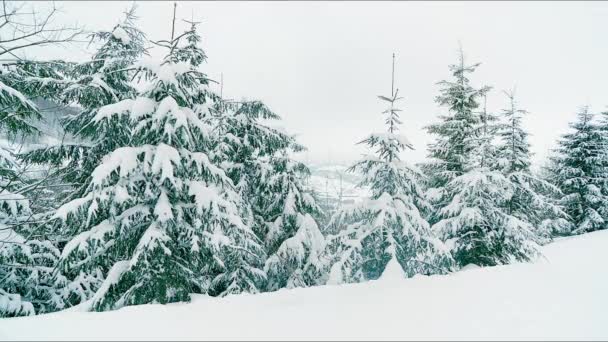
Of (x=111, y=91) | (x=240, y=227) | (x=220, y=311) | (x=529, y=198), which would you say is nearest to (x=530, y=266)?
(x=529, y=198)

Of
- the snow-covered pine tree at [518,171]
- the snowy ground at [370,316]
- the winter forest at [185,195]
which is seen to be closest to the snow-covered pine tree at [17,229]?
the winter forest at [185,195]

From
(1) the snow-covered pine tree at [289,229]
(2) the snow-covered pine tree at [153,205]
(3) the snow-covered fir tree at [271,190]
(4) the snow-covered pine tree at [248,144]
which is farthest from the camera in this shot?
(4) the snow-covered pine tree at [248,144]

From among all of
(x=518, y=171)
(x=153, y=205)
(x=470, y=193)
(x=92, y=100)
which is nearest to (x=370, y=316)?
(x=153, y=205)

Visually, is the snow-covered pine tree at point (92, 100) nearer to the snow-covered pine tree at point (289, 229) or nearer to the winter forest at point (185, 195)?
the winter forest at point (185, 195)

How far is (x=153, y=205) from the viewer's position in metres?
6.90

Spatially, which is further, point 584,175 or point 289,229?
point 584,175

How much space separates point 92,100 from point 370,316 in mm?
8822

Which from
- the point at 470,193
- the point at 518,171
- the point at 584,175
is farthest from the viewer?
the point at 584,175

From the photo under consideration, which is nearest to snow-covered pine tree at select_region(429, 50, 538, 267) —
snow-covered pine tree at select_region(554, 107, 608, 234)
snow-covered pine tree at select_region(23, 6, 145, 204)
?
snow-covered pine tree at select_region(23, 6, 145, 204)

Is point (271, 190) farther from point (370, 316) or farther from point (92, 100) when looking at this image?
point (370, 316)

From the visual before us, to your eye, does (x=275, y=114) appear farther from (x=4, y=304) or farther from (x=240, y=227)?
(x=4, y=304)

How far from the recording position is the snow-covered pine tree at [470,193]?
1123cm

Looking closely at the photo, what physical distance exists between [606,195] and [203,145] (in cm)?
2590

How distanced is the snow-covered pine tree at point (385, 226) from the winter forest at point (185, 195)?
0.04 meters
